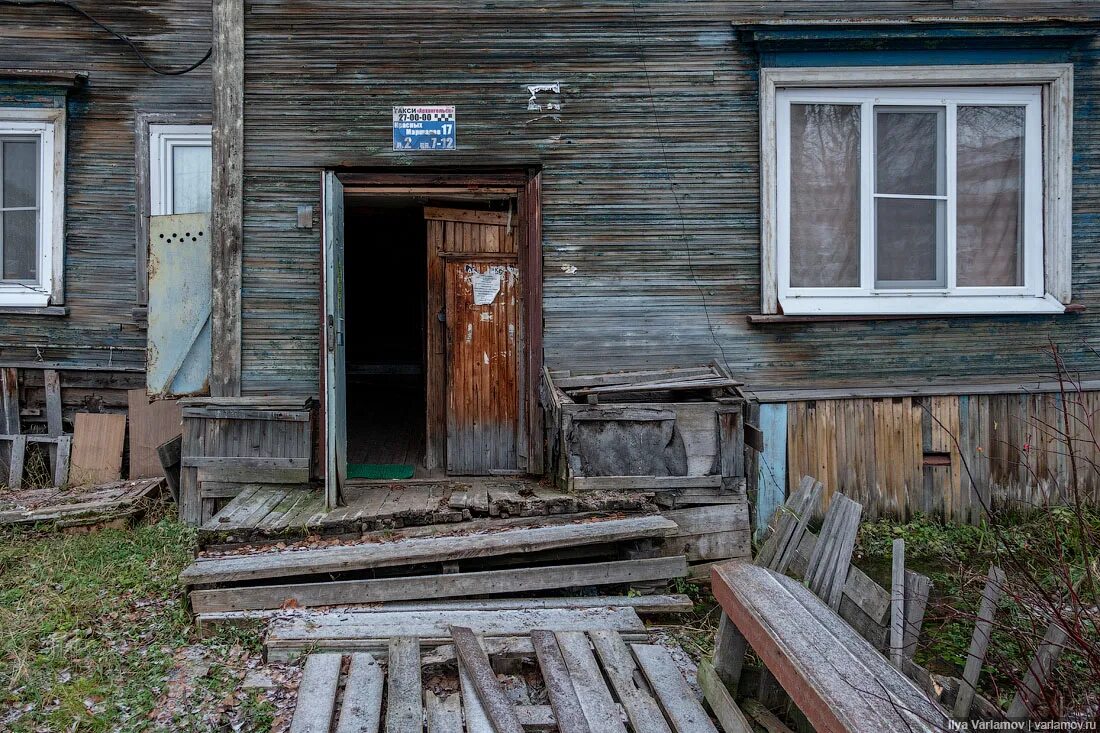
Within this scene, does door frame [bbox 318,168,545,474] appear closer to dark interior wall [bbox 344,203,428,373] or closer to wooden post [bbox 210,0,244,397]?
wooden post [bbox 210,0,244,397]

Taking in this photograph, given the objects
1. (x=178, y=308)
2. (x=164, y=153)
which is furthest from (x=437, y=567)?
(x=164, y=153)

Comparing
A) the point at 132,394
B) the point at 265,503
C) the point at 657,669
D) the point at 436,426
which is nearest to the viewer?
the point at 657,669

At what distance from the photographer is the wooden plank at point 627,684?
10.3 ft

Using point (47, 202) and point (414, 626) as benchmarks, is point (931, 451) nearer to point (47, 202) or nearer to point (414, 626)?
point (414, 626)

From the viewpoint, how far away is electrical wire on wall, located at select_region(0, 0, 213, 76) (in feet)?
23.9

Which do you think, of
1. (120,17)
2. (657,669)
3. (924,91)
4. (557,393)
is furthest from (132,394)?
(924,91)

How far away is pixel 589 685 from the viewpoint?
11.1ft

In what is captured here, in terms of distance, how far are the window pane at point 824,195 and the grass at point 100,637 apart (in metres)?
4.88

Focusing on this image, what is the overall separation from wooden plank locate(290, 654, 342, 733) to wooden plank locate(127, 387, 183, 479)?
173 inches

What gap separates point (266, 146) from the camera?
574 centimetres

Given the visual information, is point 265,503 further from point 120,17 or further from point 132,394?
point 120,17

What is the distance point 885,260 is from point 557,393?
118 inches

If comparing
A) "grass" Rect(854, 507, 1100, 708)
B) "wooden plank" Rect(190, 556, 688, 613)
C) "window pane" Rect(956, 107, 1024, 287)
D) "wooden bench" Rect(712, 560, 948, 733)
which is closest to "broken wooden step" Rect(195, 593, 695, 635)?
"wooden plank" Rect(190, 556, 688, 613)

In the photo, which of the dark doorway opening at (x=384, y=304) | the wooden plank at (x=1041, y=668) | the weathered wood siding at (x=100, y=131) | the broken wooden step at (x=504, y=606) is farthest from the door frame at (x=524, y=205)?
the dark doorway opening at (x=384, y=304)
